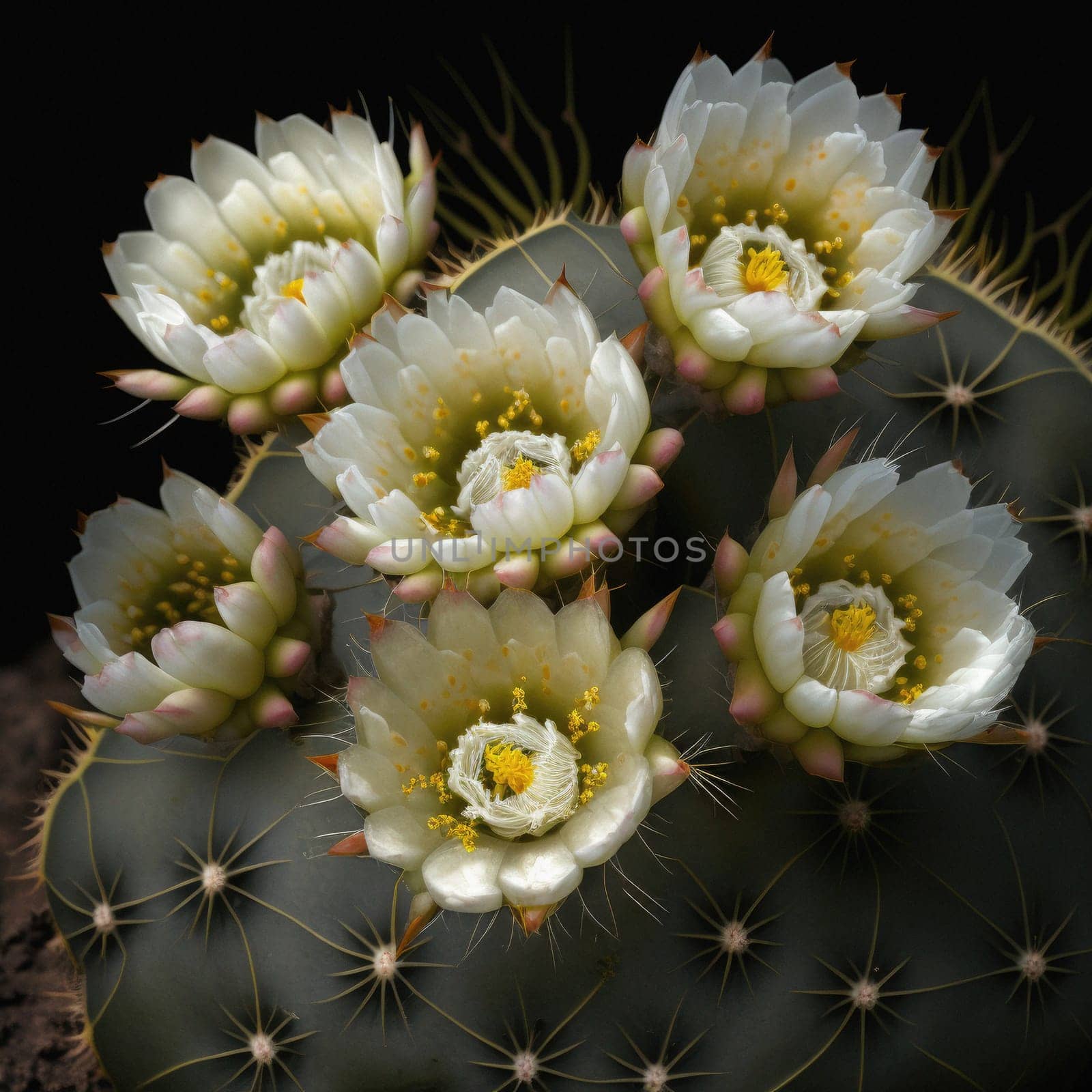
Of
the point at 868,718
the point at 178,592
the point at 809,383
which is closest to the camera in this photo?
the point at 868,718

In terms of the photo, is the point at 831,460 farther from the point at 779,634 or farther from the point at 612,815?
the point at 612,815

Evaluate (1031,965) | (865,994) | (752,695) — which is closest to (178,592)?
(752,695)

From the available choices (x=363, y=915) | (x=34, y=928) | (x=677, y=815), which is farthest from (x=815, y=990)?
(x=34, y=928)

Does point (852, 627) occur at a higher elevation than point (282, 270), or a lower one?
lower

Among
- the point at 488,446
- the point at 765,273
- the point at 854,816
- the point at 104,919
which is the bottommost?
the point at 104,919

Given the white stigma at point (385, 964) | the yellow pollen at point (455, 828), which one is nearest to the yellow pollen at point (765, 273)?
the yellow pollen at point (455, 828)

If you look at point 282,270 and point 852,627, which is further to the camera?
point 282,270

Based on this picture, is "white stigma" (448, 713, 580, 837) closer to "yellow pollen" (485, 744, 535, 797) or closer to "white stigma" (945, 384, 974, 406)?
"yellow pollen" (485, 744, 535, 797)
